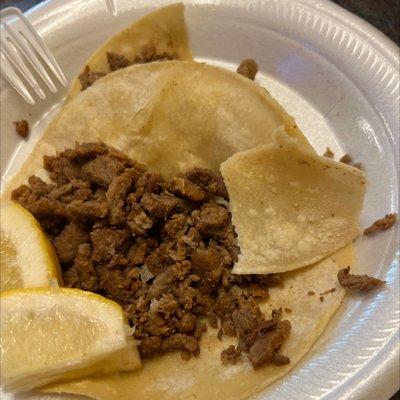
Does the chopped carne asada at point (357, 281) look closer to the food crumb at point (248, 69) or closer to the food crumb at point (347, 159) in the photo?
the food crumb at point (347, 159)

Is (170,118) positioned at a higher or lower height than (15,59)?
higher

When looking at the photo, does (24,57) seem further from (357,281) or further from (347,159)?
(357,281)

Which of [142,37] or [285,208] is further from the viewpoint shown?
[142,37]

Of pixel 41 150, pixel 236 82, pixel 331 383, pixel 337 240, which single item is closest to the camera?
pixel 331 383

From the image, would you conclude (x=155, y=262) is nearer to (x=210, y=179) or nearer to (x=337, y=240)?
(x=210, y=179)

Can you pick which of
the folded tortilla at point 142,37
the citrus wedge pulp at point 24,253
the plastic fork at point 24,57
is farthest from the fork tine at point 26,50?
the citrus wedge pulp at point 24,253

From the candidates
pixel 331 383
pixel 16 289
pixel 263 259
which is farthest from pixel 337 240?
pixel 16 289

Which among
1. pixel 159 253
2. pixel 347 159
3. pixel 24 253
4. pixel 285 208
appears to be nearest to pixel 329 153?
pixel 347 159
